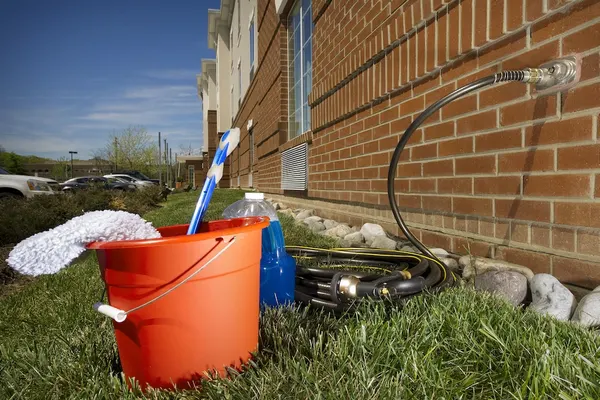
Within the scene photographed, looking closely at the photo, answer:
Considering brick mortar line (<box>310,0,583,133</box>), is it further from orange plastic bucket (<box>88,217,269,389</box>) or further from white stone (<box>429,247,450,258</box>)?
orange plastic bucket (<box>88,217,269,389</box>)

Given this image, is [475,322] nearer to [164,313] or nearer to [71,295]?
[164,313]

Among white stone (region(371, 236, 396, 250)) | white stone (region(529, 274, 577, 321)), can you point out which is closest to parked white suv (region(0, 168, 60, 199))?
white stone (region(371, 236, 396, 250))

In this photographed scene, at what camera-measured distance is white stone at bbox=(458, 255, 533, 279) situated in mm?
2150

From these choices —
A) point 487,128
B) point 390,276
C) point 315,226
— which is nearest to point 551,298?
point 390,276

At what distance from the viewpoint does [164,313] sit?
1.27 metres

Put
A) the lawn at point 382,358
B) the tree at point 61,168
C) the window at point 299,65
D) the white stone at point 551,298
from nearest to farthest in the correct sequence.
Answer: the lawn at point 382,358 → the white stone at point 551,298 → the window at point 299,65 → the tree at point 61,168

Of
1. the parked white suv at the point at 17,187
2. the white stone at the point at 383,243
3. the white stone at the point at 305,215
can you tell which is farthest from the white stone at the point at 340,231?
the parked white suv at the point at 17,187

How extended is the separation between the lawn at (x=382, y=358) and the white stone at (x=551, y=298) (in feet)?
0.58

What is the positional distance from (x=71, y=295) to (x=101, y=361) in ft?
3.99

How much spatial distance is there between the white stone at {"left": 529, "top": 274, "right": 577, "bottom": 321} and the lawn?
0.18 m

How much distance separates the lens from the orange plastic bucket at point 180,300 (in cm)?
123

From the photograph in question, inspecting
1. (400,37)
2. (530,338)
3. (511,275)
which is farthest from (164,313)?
(400,37)

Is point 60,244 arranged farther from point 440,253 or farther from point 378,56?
point 378,56

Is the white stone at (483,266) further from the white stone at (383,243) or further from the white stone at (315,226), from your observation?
the white stone at (315,226)
